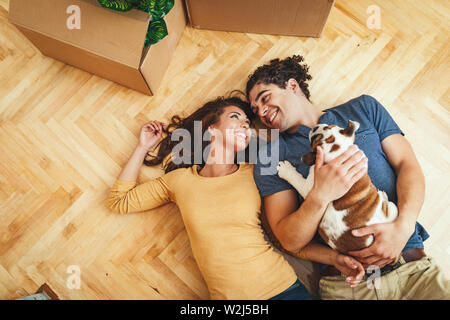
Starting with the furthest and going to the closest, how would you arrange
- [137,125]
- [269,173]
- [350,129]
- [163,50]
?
[137,125]
[163,50]
[269,173]
[350,129]

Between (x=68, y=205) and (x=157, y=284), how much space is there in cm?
59

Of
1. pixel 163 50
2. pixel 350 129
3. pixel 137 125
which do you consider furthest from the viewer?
pixel 137 125

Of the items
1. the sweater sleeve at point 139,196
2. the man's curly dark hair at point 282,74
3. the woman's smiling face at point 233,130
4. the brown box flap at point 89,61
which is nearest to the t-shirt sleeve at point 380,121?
the man's curly dark hair at point 282,74

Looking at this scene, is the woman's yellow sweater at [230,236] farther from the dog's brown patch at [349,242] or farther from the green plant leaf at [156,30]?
the green plant leaf at [156,30]

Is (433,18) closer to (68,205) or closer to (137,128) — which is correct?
(137,128)

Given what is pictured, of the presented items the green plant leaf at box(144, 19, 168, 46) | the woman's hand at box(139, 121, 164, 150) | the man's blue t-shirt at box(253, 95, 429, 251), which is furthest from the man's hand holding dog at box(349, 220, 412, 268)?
the green plant leaf at box(144, 19, 168, 46)

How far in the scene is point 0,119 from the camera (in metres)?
1.52

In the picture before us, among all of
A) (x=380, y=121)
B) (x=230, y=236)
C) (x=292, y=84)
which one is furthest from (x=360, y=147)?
(x=230, y=236)

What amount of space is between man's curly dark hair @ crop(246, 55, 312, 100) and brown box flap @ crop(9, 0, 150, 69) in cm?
53

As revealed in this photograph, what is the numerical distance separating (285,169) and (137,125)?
32.1 inches

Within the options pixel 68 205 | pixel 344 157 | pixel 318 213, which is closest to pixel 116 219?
pixel 68 205

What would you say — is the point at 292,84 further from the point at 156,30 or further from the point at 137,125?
the point at 137,125

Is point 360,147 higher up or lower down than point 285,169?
higher up

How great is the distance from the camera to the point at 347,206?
1.00 metres
